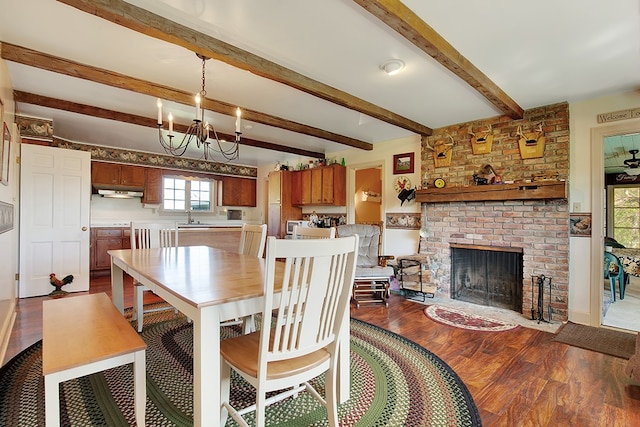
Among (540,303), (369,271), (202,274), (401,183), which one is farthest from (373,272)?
(202,274)

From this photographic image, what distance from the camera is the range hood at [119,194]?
5627 mm

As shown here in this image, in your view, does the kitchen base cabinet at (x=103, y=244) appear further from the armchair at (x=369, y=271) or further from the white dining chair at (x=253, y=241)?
the armchair at (x=369, y=271)

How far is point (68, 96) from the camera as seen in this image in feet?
10.8

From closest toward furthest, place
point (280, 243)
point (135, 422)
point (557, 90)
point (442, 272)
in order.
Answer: point (280, 243) → point (135, 422) → point (557, 90) → point (442, 272)

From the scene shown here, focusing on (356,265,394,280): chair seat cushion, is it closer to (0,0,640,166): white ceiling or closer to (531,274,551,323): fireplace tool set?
(531,274,551,323): fireplace tool set

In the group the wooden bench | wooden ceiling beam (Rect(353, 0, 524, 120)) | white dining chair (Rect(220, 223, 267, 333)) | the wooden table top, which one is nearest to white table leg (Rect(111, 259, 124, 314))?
the wooden table top

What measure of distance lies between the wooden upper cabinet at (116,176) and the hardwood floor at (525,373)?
2.87 meters

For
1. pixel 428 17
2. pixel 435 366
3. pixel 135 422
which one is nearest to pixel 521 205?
pixel 435 366

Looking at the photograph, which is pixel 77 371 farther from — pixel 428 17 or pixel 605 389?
pixel 605 389

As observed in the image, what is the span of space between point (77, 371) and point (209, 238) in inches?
146

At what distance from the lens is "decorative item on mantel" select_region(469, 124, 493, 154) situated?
3768 mm

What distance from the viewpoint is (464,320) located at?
3.25 meters

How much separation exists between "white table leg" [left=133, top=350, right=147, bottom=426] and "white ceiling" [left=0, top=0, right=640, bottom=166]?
192 cm

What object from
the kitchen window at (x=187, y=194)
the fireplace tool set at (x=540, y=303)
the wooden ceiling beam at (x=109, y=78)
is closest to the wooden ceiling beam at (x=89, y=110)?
the wooden ceiling beam at (x=109, y=78)
